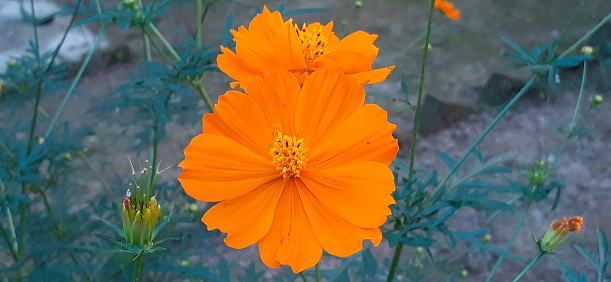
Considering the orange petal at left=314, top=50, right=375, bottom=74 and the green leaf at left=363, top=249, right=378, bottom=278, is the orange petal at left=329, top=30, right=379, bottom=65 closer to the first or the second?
the orange petal at left=314, top=50, right=375, bottom=74

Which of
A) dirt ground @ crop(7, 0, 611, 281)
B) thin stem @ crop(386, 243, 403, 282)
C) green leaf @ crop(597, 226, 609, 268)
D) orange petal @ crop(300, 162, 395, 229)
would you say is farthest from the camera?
dirt ground @ crop(7, 0, 611, 281)

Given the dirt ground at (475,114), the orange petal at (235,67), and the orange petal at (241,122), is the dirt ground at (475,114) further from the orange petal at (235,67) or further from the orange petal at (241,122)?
the orange petal at (241,122)

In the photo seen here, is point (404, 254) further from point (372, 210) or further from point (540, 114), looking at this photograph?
point (372, 210)

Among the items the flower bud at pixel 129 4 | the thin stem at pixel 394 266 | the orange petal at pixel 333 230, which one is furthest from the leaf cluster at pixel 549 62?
the flower bud at pixel 129 4

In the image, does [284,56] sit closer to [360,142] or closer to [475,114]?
[360,142]

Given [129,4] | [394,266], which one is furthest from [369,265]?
[129,4]

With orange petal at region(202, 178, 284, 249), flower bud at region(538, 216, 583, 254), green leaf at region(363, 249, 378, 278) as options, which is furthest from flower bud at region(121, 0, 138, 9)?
flower bud at region(538, 216, 583, 254)
